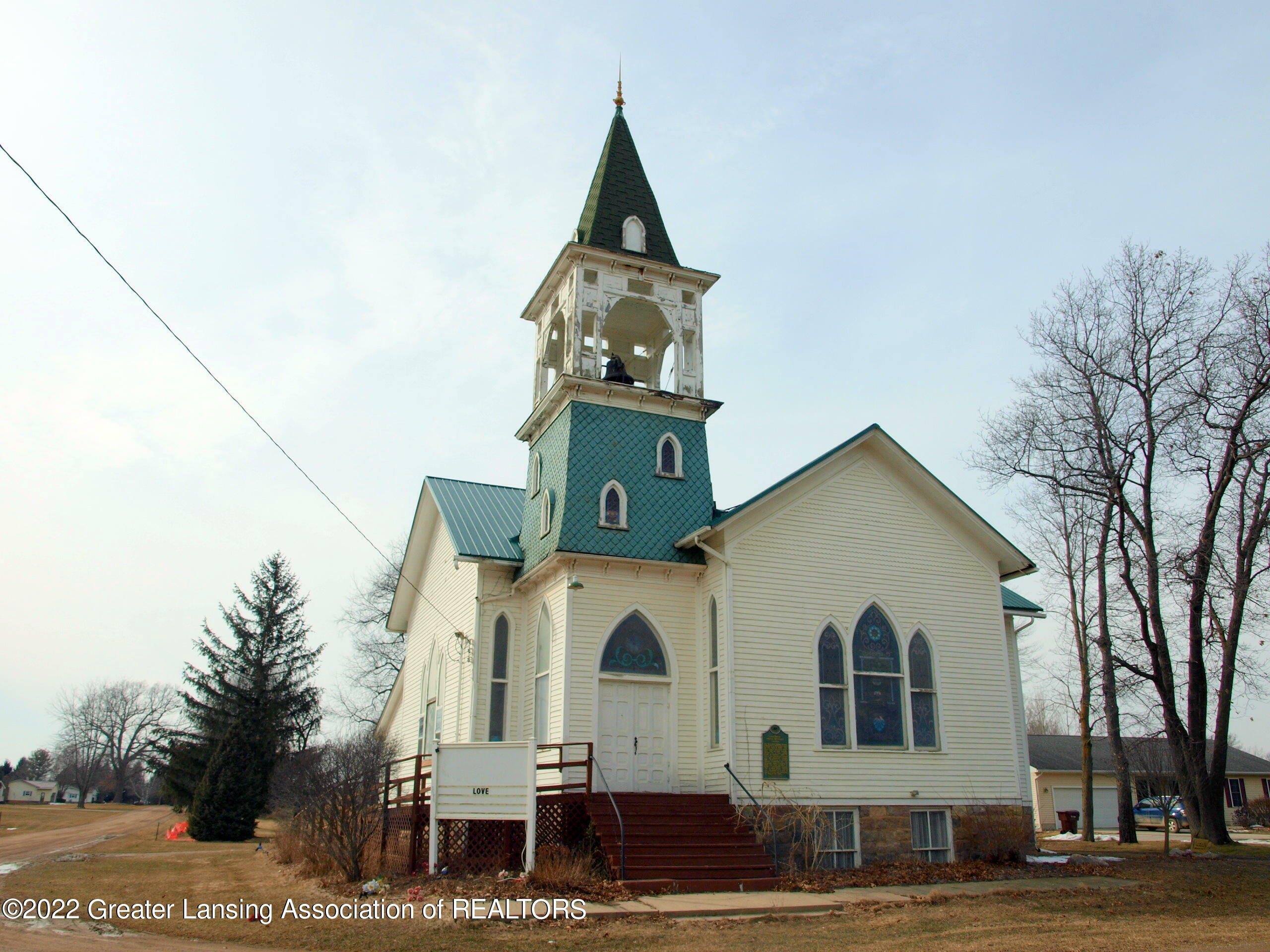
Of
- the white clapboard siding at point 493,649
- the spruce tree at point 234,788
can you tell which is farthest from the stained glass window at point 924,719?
the spruce tree at point 234,788

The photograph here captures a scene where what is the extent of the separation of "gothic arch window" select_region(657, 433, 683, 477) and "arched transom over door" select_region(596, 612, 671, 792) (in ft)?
10.5

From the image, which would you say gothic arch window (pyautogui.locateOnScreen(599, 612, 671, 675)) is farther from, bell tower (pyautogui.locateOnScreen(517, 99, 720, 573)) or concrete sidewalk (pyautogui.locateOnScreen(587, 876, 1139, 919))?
concrete sidewalk (pyautogui.locateOnScreen(587, 876, 1139, 919))

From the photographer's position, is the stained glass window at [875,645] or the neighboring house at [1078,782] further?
the neighboring house at [1078,782]

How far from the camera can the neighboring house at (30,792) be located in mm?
98125

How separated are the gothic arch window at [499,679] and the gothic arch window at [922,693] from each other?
759cm

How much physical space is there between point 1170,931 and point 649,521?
10663 mm

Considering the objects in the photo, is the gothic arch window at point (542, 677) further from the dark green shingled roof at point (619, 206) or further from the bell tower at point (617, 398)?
the dark green shingled roof at point (619, 206)

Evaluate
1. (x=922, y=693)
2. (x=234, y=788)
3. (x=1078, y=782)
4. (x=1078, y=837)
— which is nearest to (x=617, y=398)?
(x=922, y=693)

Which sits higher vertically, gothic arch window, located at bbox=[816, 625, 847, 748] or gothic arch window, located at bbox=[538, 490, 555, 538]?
gothic arch window, located at bbox=[538, 490, 555, 538]

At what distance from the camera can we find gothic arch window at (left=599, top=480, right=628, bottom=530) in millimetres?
18297

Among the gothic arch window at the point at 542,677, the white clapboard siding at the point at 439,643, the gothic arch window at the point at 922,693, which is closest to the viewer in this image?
the gothic arch window at the point at 542,677

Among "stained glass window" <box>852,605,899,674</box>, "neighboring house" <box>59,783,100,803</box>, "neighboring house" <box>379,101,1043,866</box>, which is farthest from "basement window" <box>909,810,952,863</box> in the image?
"neighboring house" <box>59,783,100,803</box>

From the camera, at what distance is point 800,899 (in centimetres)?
1261

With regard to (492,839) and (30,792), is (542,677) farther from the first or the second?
(30,792)
